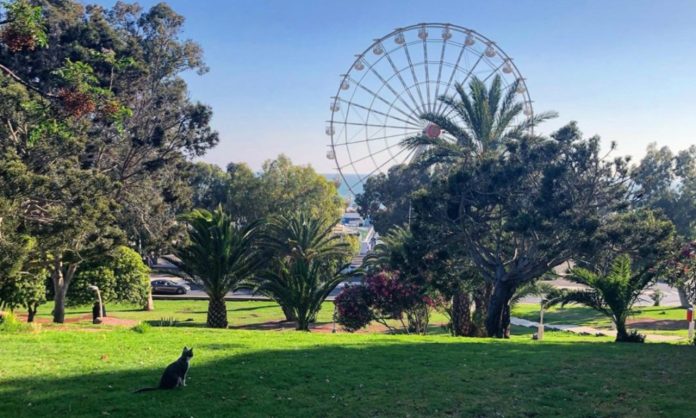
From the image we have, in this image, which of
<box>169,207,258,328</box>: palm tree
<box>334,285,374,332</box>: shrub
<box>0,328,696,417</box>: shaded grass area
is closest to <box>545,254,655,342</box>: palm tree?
<box>0,328,696,417</box>: shaded grass area

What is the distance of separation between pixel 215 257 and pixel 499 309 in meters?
→ 10.4

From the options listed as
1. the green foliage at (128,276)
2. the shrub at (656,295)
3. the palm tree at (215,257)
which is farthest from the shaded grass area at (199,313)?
the shrub at (656,295)

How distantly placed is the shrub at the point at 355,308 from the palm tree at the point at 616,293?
8945mm

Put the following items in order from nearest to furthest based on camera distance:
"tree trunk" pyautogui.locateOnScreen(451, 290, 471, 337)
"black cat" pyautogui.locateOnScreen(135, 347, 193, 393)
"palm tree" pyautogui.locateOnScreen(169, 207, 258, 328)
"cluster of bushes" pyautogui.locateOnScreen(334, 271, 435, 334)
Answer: "black cat" pyautogui.locateOnScreen(135, 347, 193, 393), "palm tree" pyautogui.locateOnScreen(169, 207, 258, 328), "tree trunk" pyautogui.locateOnScreen(451, 290, 471, 337), "cluster of bushes" pyautogui.locateOnScreen(334, 271, 435, 334)

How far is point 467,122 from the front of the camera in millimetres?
24047

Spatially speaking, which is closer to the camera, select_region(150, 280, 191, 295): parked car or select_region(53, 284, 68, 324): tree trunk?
select_region(53, 284, 68, 324): tree trunk

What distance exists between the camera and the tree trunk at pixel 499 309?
18766mm

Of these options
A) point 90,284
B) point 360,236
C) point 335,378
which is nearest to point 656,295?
point 90,284

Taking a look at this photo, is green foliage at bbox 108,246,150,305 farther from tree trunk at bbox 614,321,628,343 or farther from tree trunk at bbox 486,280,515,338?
tree trunk at bbox 614,321,628,343

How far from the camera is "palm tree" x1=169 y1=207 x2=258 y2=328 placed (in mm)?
21969

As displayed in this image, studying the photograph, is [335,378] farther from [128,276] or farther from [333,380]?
[128,276]

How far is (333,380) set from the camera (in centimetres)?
870

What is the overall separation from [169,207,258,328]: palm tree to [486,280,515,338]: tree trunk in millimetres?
9453

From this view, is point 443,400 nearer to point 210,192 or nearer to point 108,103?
point 108,103
